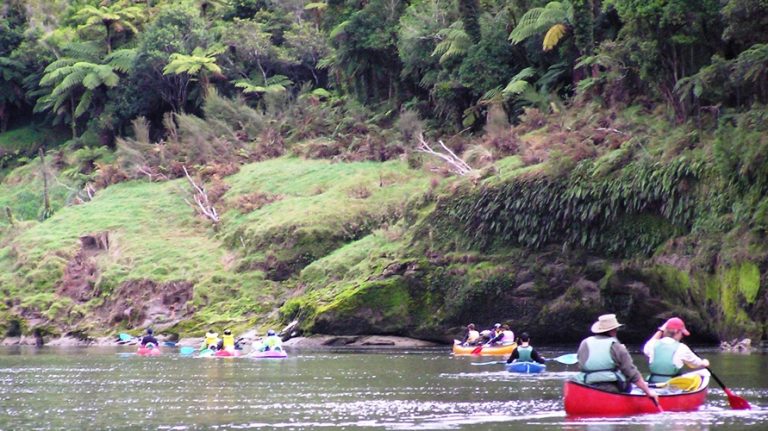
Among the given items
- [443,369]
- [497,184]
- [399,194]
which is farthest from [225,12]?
[443,369]

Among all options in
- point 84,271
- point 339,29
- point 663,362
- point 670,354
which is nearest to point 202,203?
point 84,271

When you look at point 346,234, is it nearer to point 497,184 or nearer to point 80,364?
point 497,184

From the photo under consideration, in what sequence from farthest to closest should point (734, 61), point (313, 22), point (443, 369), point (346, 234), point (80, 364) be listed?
point (313, 22) → point (346, 234) → point (734, 61) → point (80, 364) → point (443, 369)

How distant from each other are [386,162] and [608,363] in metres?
43.6

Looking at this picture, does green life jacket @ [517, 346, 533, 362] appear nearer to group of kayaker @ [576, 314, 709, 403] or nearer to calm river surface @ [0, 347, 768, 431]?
calm river surface @ [0, 347, 768, 431]

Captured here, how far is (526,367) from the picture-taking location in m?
32.6

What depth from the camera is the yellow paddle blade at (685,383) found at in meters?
21.7

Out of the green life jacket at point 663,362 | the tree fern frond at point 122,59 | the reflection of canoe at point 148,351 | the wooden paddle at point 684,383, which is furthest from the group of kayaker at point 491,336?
the tree fern frond at point 122,59

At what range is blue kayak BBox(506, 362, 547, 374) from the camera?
32.3m

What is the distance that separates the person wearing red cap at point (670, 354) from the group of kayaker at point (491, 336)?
65.0 feet

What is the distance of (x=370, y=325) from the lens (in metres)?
47.6

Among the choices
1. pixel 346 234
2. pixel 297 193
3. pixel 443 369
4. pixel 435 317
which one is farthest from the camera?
pixel 297 193

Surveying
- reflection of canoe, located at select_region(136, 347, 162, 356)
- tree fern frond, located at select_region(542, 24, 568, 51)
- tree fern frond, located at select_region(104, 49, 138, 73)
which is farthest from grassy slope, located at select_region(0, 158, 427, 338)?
tree fern frond, located at select_region(104, 49, 138, 73)

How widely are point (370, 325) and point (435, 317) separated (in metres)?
2.53
